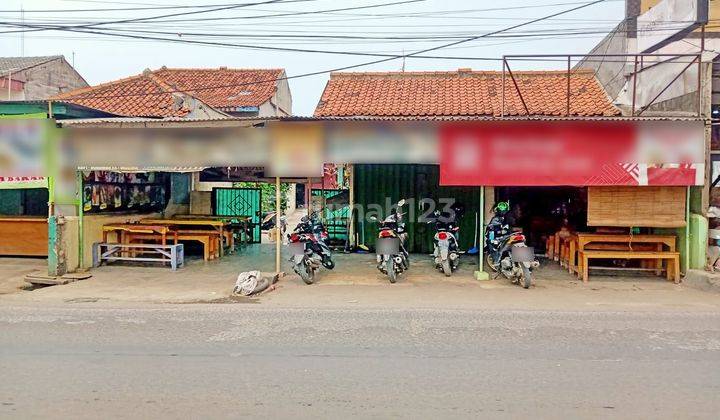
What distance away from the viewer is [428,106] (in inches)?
602

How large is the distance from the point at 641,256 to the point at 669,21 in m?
4.87

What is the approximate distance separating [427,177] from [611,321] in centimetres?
731

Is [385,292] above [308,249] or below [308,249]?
below

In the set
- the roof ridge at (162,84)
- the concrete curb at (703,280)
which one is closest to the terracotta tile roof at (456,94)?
the concrete curb at (703,280)

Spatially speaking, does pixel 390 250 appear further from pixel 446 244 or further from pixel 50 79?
pixel 50 79

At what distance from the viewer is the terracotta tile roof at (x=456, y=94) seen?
14742 millimetres

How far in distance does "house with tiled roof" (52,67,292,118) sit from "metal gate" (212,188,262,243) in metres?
2.91

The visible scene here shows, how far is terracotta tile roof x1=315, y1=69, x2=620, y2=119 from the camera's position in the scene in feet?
48.4

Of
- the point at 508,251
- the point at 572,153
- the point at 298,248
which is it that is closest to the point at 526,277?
the point at 508,251

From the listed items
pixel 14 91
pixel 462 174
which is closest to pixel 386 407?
pixel 462 174

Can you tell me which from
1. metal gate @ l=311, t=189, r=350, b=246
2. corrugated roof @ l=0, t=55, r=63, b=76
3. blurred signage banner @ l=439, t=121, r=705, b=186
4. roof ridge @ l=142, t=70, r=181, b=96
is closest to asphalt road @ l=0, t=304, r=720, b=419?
blurred signage banner @ l=439, t=121, r=705, b=186

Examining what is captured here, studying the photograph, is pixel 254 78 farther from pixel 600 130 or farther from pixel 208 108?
pixel 600 130

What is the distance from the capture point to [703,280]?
9.16 m

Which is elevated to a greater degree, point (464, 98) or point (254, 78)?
point (254, 78)
